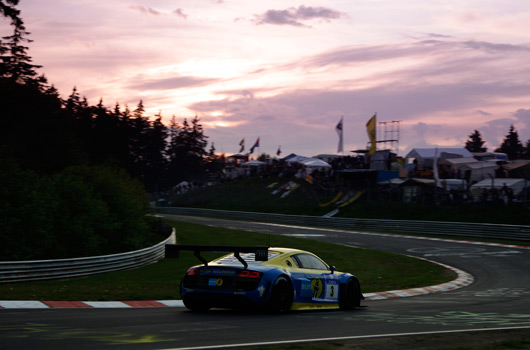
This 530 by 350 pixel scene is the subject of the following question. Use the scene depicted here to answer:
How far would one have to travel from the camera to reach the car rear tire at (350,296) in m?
11.1

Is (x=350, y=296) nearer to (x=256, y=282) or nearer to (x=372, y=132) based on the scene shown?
(x=256, y=282)

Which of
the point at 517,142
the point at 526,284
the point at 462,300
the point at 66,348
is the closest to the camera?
the point at 66,348

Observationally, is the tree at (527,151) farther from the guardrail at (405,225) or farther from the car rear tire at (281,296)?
the car rear tire at (281,296)

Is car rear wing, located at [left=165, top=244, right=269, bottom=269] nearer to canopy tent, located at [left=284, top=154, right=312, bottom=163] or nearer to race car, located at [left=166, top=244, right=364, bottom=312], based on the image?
race car, located at [left=166, top=244, right=364, bottom=312]

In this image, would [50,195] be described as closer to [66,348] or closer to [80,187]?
[80,187]

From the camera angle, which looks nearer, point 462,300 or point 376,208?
point 462,300

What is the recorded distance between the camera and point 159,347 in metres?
6.14

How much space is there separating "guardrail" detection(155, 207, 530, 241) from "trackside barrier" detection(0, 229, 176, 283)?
62.5 ft

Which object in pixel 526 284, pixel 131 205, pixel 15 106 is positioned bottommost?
pixel 526 284

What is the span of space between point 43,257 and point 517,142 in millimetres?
115833

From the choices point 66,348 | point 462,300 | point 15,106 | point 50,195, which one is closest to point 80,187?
point 50,195

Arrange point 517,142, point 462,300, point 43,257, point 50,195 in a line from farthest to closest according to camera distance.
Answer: point 517,142 < point 50,195 < point 43,257 < point 462,300

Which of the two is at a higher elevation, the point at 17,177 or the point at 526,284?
the point at 17,177

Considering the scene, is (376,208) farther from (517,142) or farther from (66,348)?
(517,142)
